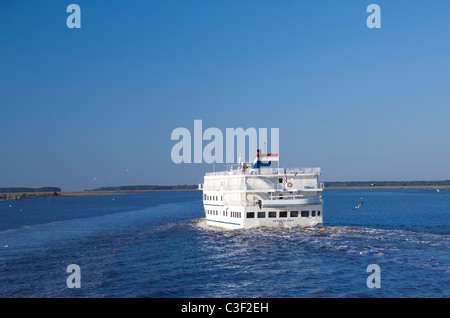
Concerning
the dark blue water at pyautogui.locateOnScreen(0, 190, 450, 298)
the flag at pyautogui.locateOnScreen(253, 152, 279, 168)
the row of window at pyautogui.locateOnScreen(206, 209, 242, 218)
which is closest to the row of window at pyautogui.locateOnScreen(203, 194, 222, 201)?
the row of window at pyautogui.locateOnScreen(206, 209, 242, 218)

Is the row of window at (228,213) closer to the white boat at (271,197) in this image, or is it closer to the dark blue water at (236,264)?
the white boat at (271,197)

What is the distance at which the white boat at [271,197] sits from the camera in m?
53.6

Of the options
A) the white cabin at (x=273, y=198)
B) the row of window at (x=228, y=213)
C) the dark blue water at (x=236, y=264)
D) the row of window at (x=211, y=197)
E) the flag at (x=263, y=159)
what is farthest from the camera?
the row of window at (x=211, y=197)

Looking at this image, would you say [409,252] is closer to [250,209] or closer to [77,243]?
[250,209]

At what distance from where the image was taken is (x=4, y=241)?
56.3m

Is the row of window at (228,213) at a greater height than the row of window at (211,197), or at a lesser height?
lesser

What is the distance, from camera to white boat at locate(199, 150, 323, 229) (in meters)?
53.6

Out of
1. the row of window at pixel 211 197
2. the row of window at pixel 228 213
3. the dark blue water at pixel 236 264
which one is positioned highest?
the row of window at pixel 211 197

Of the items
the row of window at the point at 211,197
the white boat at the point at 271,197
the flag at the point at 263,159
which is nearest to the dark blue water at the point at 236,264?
the white boat at the point at 271,197

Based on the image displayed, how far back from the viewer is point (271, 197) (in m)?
52.8

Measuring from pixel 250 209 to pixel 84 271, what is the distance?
2325cm

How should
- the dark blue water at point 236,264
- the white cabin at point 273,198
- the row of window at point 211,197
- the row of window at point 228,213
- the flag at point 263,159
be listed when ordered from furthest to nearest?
the row of window at point 211,197 < the flag at point 263,159 < the row of window at point 228,213 < the white cabin at point 273,198 < the dark blue water at point 236,264

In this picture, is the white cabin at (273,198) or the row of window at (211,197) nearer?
the white cabin at (273,198)
